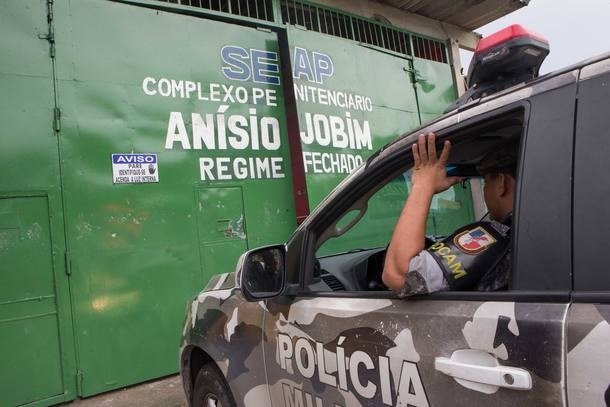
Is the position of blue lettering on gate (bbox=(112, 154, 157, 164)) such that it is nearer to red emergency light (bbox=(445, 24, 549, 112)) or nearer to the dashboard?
the dashboard

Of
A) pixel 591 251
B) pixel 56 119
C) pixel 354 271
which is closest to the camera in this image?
pixel 591 251

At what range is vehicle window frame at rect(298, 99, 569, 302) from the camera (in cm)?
111

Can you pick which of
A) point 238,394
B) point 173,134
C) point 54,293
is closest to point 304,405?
point 238,394

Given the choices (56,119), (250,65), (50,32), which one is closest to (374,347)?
(56,119)

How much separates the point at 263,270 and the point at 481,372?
1.13 m

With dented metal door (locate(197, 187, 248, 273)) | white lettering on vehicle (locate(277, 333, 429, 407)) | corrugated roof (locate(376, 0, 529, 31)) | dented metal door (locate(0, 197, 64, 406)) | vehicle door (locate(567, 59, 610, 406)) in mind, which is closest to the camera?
vehicle door (locate(567, 59, 610, 406))

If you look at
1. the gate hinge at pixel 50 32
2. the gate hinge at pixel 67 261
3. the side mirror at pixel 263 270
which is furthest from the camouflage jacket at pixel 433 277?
the gate hinge at pixel 50 32

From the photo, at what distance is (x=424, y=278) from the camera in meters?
1.30

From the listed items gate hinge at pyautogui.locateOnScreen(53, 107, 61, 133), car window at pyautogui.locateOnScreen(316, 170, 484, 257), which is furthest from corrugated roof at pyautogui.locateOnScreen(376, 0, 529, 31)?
car window at pyautogui.locateOnScreen(316, 170, 484, 257)

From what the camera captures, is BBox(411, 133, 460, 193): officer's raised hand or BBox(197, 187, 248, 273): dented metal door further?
BBox(197, 187, 248, 273): dented metal door

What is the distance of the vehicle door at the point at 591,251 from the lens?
0.91 metres

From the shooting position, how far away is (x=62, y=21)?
4.37 m

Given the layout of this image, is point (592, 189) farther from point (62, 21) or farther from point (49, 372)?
point (62, 21)

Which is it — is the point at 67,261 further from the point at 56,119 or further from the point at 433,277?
the point at 433,277
